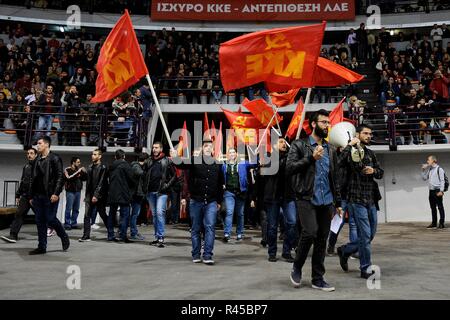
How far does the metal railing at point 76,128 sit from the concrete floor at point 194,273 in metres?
5.94

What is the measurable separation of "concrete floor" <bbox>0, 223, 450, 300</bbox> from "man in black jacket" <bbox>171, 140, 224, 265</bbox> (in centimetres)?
33

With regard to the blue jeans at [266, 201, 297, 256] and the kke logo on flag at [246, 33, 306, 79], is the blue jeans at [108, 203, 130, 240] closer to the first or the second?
the blue jeans at [266, 201, 297, 256]

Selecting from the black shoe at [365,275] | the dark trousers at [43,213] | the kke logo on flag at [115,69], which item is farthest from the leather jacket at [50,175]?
the black shoe at [365,275]

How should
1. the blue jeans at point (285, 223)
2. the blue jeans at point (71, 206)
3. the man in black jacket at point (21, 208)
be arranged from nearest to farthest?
1. the blue jeans at point (285, 223)
2. the man in black jacket at point (21, 208)
3. the blue jeans at point (71, 206)

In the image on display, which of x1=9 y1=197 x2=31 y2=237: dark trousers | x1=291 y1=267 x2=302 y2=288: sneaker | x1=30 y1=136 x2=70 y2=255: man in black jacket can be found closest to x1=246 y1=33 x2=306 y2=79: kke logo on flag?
x1=291 y1=267 x2=302 y2=288: sneaker

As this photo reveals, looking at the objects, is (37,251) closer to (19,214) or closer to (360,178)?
(19,214)

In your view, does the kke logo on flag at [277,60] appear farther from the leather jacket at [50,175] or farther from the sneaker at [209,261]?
the leather jacket at [50,175]

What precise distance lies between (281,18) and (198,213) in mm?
18386

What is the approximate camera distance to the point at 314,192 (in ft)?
18.5

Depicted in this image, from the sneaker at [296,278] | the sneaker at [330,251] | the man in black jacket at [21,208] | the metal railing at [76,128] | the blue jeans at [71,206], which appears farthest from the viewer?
the metal railing at [76,128]

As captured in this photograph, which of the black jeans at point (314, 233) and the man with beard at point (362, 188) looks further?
the man with beard at point (362, 188)

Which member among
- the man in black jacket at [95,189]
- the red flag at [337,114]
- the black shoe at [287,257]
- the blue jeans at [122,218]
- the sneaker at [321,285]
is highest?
the red flag at [337,114]

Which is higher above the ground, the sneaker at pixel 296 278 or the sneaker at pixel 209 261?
the sneaker at pixel 296 278

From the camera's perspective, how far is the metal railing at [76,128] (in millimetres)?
15562
